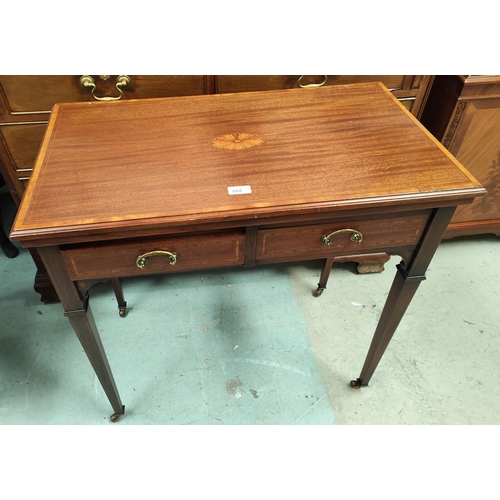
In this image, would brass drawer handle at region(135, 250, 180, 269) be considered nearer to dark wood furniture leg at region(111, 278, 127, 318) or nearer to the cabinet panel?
dark wood furniture leg at region(111, 278, 127, 318)

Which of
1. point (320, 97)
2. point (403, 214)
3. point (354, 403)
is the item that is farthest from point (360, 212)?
point (354, 403)

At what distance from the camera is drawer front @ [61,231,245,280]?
88 cm

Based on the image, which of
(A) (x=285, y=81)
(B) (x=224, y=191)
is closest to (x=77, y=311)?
(B) (x=224, y=191)

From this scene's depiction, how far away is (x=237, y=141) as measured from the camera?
1037mm

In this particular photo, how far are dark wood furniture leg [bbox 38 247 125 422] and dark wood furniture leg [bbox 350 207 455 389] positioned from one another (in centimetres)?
81

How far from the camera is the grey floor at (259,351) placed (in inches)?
54.2

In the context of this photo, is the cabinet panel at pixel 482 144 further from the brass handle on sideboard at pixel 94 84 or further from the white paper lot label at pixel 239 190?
the brass handle on sideboard at pixel 94 84

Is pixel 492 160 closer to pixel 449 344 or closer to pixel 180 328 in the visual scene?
pixel 449 344

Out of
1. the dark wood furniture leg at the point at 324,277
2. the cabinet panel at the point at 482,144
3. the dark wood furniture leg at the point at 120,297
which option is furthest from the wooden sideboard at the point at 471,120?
the dark wood furniture leg at the point at 120,297

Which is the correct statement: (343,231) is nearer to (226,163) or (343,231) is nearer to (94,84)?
(226,163)

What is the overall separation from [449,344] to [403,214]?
0.89m

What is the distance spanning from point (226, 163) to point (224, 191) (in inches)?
4.5

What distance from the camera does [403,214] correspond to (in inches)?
37.4

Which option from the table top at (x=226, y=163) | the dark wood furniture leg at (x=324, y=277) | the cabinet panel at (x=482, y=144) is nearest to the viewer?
the table top at (x=226, y=163)
